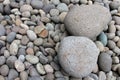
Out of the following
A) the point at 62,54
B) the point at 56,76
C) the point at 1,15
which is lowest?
the point at 56,76

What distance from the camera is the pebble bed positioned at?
4.09ft

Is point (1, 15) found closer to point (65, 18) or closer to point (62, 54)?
point (65, 18)

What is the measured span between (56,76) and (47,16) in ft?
1.48

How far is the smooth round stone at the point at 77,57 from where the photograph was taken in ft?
3.88

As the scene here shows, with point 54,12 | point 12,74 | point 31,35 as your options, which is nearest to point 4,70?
point 12,74

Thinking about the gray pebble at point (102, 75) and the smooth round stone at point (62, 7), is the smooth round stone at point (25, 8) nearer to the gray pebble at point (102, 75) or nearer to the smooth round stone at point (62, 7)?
the smooth round stone at point (62, 7)

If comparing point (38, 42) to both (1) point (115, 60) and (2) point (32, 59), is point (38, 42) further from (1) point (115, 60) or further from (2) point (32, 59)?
(1) point (115, 60)

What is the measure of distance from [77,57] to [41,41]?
0.90ft

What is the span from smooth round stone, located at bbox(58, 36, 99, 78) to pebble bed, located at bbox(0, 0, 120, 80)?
3 centimetres

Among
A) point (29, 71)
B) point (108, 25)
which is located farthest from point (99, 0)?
point (29, 71)

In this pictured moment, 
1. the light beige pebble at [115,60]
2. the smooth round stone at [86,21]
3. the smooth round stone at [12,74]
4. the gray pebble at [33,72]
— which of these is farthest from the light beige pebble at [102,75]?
the smooth round stone at [12,74]

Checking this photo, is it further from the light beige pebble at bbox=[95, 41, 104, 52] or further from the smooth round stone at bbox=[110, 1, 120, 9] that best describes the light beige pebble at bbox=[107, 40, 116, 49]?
the smooth round stone at bbox=[110, 1, 120, 9]

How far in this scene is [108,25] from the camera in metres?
1.51

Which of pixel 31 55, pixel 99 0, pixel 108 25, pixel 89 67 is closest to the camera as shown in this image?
pixel 89 67
